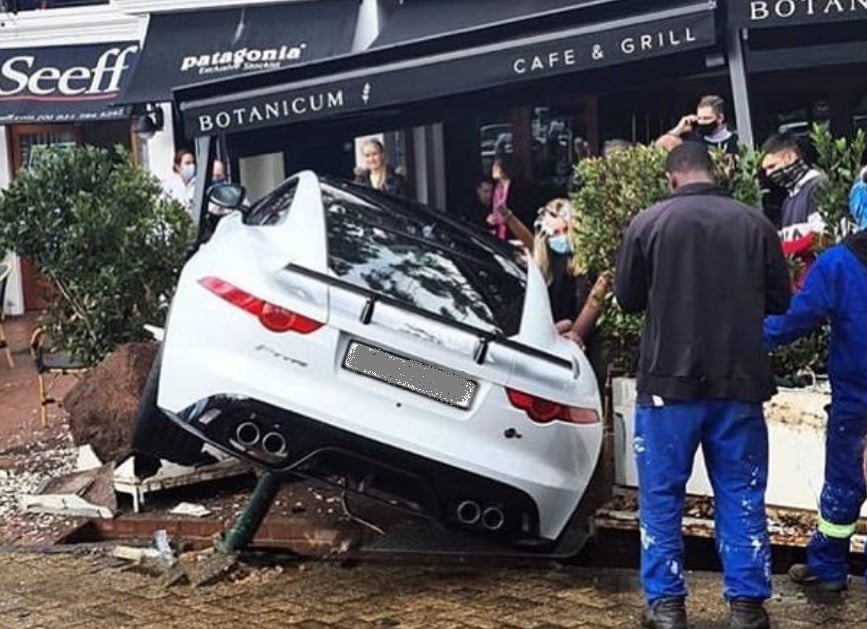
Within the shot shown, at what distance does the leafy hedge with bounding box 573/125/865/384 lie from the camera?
5.63 metres

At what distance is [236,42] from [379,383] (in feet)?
30.3

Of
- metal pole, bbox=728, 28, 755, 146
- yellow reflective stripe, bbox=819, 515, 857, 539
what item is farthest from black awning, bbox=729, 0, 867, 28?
yellow reflective stripe, bbox=819, 515, 857, 539

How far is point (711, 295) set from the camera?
458 cm

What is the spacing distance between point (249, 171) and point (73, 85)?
232 centimetres

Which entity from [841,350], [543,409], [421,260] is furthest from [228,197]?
[841,350]

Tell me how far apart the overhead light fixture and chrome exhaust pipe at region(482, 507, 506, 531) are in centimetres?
991

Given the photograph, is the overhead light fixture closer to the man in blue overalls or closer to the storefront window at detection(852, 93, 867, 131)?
the storefront window at detection(852, 93, 867, 131)

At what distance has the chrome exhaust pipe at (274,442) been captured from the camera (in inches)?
199

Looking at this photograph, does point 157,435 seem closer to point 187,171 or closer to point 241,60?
point 187,171

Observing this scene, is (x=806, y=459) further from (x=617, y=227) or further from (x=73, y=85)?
(x=73, y=85)

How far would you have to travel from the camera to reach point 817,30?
9.02 meters

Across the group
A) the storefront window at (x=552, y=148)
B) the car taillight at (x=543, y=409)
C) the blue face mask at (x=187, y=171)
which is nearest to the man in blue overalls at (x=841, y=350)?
the car taillight at (x=543, y=409)

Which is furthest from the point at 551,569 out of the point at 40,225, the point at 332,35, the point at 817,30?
the point at 332,35

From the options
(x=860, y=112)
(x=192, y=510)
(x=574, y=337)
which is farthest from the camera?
(x=860, y=112)
